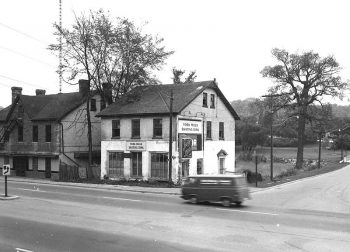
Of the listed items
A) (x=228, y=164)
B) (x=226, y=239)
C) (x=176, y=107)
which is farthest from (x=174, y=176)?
(x=226, y=239)

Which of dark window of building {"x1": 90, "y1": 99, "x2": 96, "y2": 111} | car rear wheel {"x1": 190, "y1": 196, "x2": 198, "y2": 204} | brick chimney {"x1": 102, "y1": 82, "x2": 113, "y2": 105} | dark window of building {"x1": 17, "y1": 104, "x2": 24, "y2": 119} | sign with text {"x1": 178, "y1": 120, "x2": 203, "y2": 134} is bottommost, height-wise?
car rear wheel {"x1": 190, "y1": 196, "x2": 198, "y2": 204}

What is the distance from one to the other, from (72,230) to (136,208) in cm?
587

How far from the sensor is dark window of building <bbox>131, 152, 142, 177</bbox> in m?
36.0

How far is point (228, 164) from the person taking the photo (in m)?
42.2

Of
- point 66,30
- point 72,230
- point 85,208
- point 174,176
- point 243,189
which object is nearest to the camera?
point 72,230

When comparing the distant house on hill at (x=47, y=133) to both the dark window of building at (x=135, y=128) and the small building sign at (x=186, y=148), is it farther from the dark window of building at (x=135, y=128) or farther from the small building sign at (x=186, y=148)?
the small building sign at (x=186, y=148)

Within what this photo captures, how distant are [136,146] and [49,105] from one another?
13.9 meters

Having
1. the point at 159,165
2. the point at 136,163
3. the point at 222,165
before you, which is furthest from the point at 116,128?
the point at 222,165

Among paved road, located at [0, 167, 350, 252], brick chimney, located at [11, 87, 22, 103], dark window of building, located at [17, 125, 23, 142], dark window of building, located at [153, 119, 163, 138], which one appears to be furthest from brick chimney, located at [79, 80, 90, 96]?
paved road, located at [0, 167, 350, 252]

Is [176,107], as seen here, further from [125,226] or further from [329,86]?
[329,86]

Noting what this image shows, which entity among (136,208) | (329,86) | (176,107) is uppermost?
(329,86)

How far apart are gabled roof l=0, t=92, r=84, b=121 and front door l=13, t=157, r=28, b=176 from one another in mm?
4758

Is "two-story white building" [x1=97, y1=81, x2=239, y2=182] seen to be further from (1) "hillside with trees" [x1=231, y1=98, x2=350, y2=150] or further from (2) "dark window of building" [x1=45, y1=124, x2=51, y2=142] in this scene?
(1) "hillside with trees" [x1=231, y1=98, x2=350, y2=150]

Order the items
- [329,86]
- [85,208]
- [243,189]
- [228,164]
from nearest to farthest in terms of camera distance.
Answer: [85,208]
[243,189]
[228,164]
[329,86]
